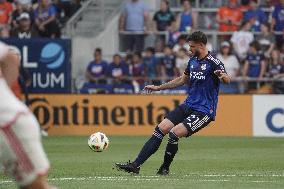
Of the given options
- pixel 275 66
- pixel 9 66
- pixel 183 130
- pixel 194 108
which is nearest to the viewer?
pixel 9 66

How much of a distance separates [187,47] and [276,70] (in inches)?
101

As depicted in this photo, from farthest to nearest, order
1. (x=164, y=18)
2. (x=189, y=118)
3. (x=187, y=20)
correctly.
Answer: (x=164, y=18) → (x=187, y=20) → (x=189, y=118)

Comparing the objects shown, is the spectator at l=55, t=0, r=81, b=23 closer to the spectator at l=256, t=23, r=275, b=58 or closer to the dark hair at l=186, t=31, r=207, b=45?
the spectator at l=256, t=23, r=275, b=58

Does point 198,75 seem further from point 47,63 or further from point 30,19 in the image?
point 30,19

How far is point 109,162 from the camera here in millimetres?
16578

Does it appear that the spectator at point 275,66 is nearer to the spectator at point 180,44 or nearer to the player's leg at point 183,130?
the spectator at point 180,44

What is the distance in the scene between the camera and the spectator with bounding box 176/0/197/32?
87.6ft

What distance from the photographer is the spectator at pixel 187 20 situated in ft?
87.6

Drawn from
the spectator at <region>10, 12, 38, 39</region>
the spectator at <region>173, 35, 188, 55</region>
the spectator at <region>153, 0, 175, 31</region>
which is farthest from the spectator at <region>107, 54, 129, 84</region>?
the spectator at <region>10, 12, 38, 39</region>

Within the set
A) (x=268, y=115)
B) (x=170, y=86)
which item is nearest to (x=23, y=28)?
(x=268, y=115)

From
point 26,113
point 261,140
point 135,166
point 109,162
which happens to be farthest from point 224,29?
point 26,113

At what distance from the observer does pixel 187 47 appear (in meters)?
26.2

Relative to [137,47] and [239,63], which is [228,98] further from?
[137,47]

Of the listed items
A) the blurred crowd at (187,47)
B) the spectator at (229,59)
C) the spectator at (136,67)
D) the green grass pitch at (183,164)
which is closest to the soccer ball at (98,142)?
the green grass pitch at (183,164)
